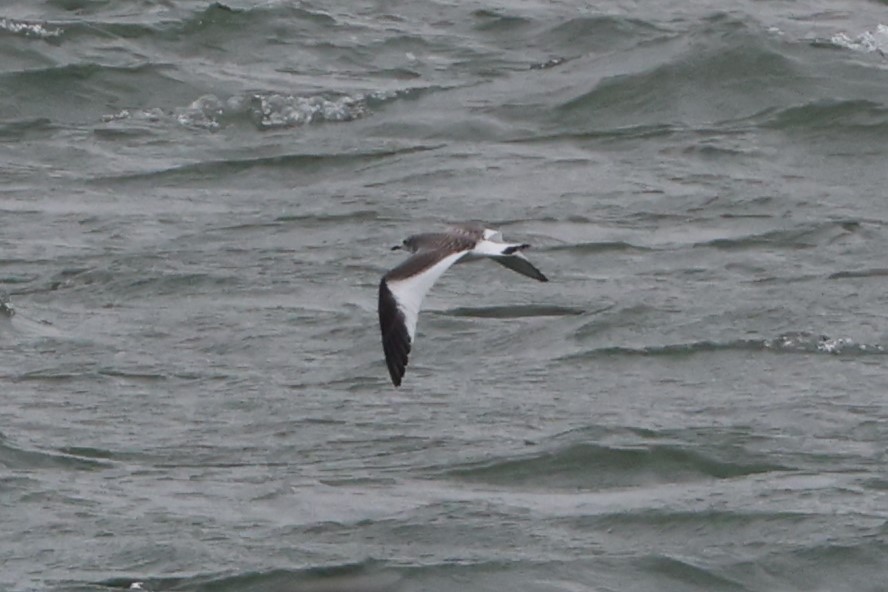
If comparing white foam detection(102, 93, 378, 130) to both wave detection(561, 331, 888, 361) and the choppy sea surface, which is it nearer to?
the choppy sea surface

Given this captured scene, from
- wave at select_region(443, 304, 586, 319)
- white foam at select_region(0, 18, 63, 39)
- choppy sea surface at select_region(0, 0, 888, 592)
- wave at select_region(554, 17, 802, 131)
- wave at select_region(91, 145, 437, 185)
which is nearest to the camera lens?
A: choppy sea surface at select_region(0, 0, 888, 592)

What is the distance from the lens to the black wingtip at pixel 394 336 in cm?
868

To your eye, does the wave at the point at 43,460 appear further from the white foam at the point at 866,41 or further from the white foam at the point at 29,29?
the white foam at the point at 866,41

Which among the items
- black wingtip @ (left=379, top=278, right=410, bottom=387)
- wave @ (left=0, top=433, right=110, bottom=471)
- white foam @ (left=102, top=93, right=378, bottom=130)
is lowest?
wave @ (left=0, top=433, right=110, bottom=471)

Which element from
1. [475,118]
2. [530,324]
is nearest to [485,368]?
[530,324]

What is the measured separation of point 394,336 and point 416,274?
1.20ft

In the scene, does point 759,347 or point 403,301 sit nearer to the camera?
point 403,301

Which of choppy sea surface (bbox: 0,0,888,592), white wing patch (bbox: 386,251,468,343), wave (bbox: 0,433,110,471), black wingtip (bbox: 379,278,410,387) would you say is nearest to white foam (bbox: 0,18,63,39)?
choppy sea surface (bbox: 0,0,888,592)

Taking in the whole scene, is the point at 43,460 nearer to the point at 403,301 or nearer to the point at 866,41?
the point at 403,301

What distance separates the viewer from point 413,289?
29.4 feet

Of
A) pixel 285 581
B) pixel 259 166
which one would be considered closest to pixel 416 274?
pixel 285 581

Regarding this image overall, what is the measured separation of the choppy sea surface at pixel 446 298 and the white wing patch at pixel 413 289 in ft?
2.89

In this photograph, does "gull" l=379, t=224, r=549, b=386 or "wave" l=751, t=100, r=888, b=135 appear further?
"wave" l=751, t=100, r=888, b=135

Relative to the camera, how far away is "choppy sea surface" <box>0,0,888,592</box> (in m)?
9.10
